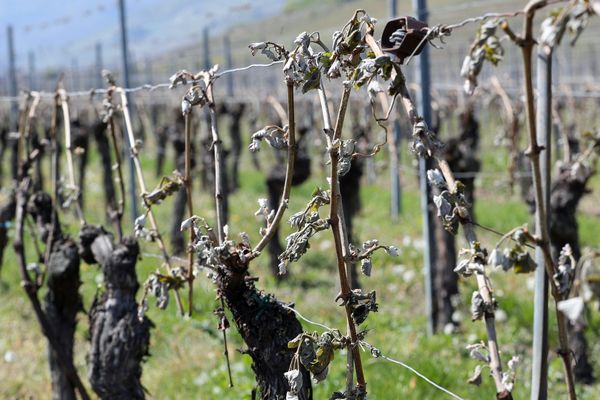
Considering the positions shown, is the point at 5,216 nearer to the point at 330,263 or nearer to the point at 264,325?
the point at 264,325

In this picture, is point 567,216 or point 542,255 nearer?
point 542,255

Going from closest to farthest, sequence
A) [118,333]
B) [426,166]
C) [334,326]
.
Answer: [118,333], [426,166], [334,326]

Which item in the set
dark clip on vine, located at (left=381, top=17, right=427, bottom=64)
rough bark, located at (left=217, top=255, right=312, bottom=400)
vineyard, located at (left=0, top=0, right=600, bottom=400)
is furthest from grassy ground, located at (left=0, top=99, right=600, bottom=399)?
dark clip on vine, located at (left=381, top=17, right=427, bottom=64)

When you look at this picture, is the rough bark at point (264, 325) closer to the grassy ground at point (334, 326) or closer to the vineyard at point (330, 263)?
the vineyard at point (330, 263)

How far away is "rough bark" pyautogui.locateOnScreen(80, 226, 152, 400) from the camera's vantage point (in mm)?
2742

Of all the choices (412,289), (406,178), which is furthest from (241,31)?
(412,289)

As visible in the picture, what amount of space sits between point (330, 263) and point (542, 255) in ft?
21.0

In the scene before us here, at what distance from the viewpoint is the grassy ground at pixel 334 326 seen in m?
4.07

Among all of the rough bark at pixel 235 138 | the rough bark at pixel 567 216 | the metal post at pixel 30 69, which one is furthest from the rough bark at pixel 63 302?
the metal post at pixel 30 69

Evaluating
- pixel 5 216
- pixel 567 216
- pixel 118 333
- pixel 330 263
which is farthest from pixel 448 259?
pixel 118 333

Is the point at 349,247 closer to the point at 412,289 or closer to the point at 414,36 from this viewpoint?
the point at 414,36

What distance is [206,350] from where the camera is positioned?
190 inches

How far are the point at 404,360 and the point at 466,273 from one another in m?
3.06

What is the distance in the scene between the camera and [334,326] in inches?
220
